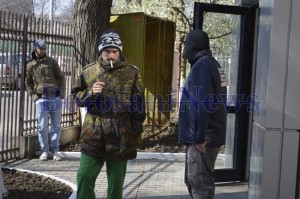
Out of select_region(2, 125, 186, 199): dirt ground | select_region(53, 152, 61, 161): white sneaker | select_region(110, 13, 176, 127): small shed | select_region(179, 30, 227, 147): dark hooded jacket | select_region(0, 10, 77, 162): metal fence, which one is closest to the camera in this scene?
select_region(179, 30, 227, 147): dark hooded jacket

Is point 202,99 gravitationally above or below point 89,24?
below

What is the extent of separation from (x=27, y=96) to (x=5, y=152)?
3.42 feet

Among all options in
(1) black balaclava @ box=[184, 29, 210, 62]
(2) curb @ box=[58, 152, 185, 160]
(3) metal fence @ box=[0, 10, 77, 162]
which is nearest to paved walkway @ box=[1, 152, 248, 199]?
(2) curb @ box=[58, 152, 185, 160]

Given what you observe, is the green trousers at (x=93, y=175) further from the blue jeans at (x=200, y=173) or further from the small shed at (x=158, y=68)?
the small shed at (x=158, y=68)

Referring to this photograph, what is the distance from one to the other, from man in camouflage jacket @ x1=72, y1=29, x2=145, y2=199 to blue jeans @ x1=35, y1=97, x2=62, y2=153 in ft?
11.4

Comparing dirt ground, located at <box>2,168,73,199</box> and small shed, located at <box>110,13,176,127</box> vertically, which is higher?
small shed, located at <box>110,13,176,127</box>

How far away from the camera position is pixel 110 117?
456 cm

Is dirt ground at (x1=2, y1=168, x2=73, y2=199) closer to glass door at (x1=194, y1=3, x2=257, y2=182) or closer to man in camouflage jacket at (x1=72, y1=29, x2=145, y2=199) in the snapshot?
man in camouflage jacket at (x1=72, y1=29, x2=145, y2=199)

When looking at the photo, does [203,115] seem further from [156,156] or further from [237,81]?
[156,156]

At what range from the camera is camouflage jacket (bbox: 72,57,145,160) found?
4.55 meters

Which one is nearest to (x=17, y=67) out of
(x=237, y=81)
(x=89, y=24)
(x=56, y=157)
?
(x=56, y=157)

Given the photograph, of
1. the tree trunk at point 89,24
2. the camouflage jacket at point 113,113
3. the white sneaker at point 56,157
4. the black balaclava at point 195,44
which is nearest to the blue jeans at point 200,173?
the camouflage jacket at point 113,113

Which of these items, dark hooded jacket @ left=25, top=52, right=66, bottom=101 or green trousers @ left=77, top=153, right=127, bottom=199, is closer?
green trousers @ left=77, top=153, right=127, bottom=199

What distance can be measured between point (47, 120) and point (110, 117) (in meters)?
3.74
